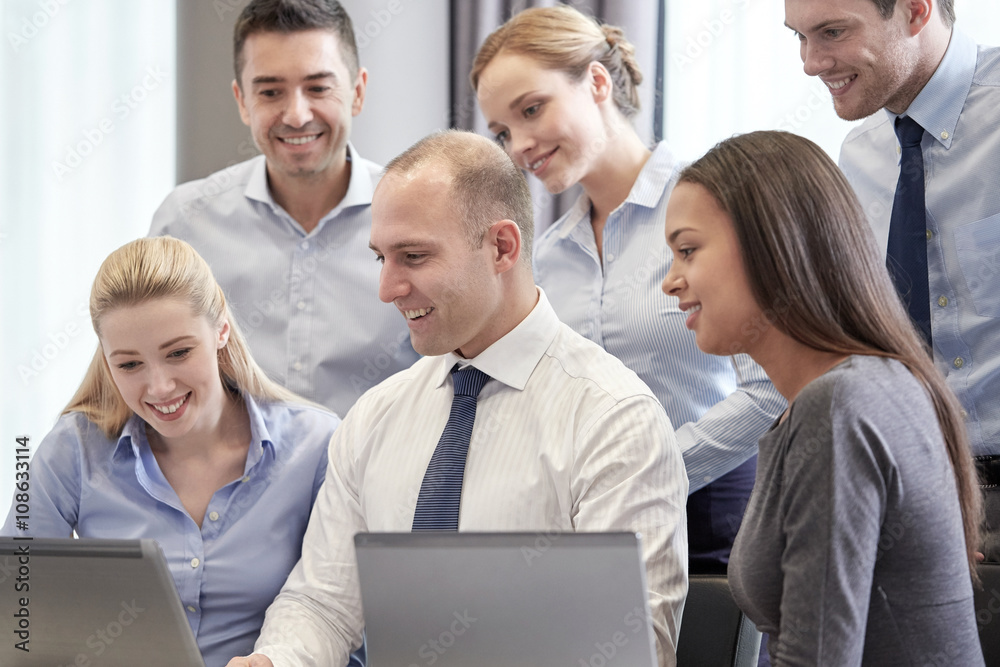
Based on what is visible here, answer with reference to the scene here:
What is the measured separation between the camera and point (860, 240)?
1.30 m

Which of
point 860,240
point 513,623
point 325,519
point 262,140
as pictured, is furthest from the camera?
point 262,140

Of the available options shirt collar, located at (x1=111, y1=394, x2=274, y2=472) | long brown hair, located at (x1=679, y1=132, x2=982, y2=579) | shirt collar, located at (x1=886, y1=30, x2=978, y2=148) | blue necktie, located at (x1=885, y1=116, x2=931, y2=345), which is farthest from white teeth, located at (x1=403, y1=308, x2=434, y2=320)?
shirt collar, located at (x1=886, y1=30, x2=978, y2=148)

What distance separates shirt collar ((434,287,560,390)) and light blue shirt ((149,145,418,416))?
636 millimetres

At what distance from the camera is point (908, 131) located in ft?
6.08

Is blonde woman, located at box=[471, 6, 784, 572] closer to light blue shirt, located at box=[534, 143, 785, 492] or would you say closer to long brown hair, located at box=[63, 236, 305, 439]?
light blue shirt, located at box=[534, 143, 785, 492]

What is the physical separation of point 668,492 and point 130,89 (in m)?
2.55

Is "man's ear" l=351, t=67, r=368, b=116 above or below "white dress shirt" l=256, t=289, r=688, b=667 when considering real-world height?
above

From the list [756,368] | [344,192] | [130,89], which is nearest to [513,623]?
[756,368]

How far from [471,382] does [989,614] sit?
2.86 ft

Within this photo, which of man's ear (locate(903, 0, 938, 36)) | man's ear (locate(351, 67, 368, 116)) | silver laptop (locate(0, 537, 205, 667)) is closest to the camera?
silver laptop (locate(0, 537, 205, 667))

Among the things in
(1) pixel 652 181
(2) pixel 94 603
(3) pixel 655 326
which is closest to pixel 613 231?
(1) pixel 652 181

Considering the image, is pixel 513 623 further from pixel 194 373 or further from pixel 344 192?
pixel 344 192

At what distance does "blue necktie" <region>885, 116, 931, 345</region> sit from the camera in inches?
70.9

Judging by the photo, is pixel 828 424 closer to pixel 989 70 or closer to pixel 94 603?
pixel 94 603
